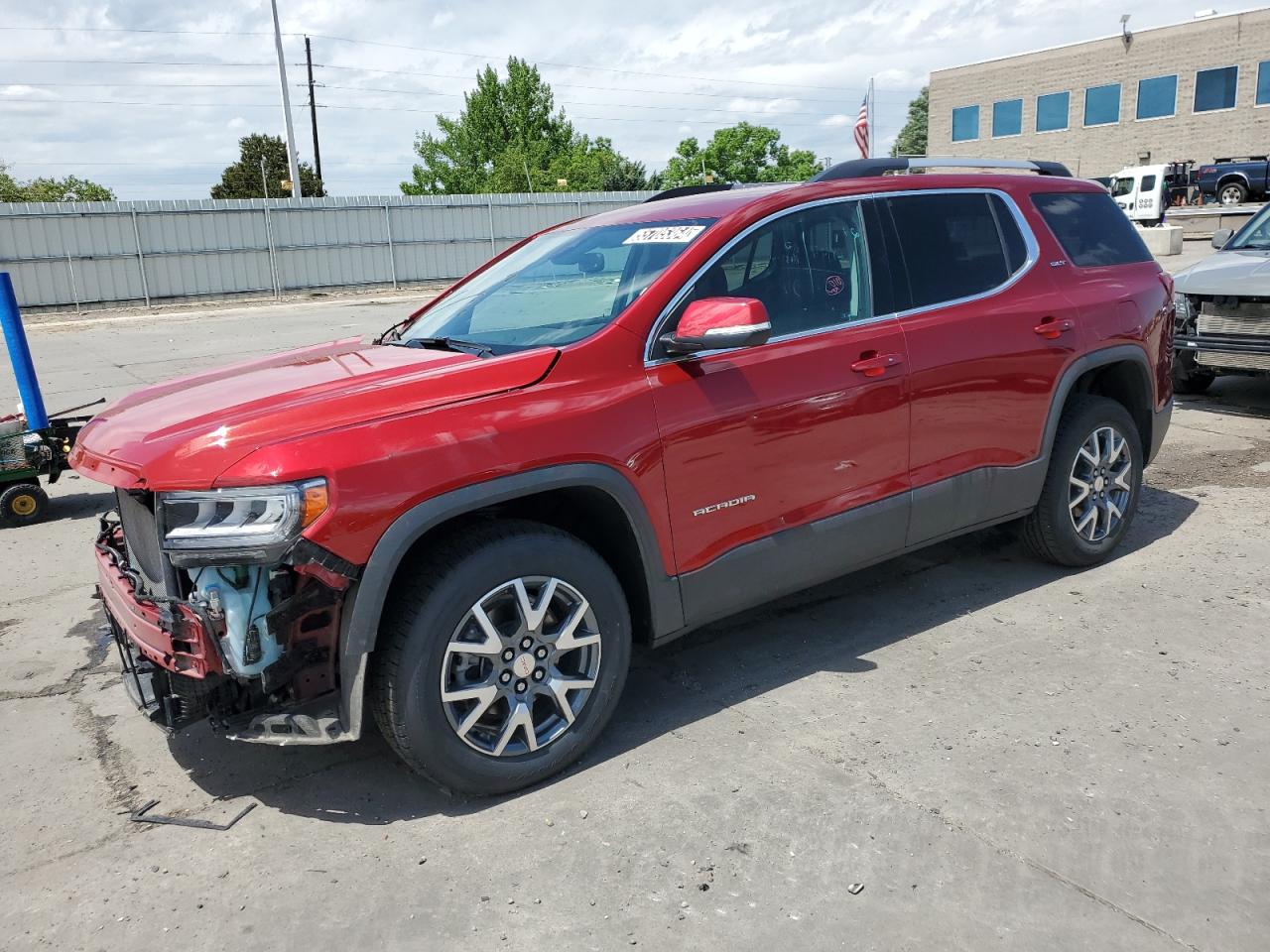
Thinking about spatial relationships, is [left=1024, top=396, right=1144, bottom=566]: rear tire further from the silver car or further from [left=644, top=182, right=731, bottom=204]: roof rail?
the silver car

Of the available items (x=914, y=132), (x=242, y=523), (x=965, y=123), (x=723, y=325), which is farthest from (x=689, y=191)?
(x=914, y=132)

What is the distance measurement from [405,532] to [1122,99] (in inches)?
2178

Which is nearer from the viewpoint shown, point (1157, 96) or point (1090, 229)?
point (1090, 229)

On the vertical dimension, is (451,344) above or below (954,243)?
below

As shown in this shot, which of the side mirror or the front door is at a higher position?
the side mirror

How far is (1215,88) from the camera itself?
46.5m

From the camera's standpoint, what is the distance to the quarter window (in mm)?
3750

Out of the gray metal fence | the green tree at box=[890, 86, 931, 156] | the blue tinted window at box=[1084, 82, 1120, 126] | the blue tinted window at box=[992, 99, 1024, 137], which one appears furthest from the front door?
the green tree at box=[890, 86, 931, 156]

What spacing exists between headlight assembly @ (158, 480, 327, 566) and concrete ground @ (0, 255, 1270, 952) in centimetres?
92

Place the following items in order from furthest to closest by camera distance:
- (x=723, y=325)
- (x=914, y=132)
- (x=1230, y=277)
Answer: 1. (x=914, y=132)
2. (x=1230, y=277)
3. (x=723, y=325)

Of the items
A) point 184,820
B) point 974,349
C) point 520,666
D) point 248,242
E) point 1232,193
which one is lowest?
point 184,820

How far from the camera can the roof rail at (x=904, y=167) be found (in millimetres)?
4297

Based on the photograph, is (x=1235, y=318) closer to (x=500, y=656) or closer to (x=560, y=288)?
(x=560, y=288)

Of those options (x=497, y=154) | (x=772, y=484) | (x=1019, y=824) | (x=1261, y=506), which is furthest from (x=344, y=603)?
(x=497, y=154)
